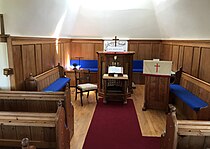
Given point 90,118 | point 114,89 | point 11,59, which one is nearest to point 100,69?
point 114,89

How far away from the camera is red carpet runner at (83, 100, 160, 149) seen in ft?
10.3

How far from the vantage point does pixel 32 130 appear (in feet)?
7.11

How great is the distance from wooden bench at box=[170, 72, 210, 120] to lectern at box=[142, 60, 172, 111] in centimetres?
34

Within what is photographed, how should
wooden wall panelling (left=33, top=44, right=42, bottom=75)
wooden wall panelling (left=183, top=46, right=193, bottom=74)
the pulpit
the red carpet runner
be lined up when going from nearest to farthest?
the red carpet runner, wooden wall panelling (left=33, top=44, right=42, bottom=75), wooden wall panelling (left=183, top=46, right=193, bottom=74), the pulpit

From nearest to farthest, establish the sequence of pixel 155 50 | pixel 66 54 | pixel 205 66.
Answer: pixel 205 66 < pixel 66 54 < pixel 155 50

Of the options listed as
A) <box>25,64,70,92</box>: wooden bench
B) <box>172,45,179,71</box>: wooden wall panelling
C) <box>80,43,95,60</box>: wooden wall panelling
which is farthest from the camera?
<box>80,43,95,60</box>: wooden wall panelling

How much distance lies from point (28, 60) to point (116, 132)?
240 cm

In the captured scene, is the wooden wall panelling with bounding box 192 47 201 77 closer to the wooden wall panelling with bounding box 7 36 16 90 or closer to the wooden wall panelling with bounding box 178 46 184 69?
the wooden wall panelling with bounding box 178 46 184 69

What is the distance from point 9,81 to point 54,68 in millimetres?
2289

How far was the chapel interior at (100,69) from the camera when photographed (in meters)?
2.20

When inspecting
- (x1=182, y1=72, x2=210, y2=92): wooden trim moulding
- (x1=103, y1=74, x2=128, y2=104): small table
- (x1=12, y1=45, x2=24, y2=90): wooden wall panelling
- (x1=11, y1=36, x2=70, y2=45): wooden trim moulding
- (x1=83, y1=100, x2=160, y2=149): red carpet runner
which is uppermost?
(x1=11, y1=36, x2=70, y2=45): wooden trim moulding

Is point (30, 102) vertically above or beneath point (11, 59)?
beneath

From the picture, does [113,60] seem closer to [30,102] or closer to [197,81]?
[197,81]

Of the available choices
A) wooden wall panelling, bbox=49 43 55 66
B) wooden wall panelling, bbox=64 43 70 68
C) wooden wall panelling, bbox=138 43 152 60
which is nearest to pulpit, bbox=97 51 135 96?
wooden wall panelling, bbox=49 43 55 66
